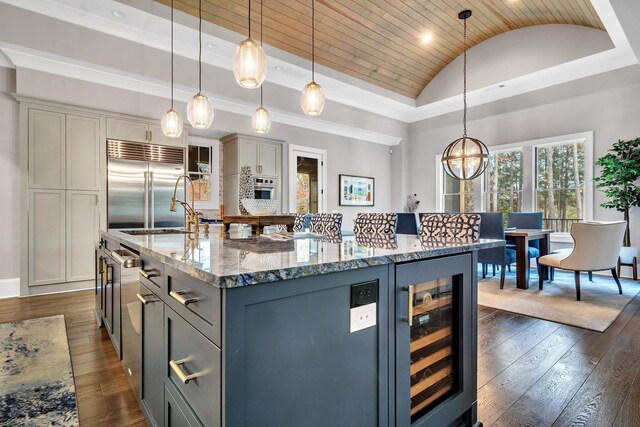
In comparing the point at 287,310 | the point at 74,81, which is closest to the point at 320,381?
the point at 287,310

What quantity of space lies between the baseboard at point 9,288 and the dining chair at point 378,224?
4.21m

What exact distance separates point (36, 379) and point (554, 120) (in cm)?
728

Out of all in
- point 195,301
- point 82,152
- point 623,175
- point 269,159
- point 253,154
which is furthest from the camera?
point 269,159

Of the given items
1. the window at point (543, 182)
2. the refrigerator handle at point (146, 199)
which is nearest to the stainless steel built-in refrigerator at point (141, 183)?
the refrigerator handle at point (146, 199)

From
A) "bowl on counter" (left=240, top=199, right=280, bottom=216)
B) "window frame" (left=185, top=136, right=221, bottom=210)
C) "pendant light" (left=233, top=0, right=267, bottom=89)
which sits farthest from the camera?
"window frame" (left=185, top=136, right=221, bottom=210)

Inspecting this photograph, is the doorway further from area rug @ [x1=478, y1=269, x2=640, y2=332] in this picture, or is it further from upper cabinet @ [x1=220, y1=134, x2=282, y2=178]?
area rug @ [x1=478, y1=269, x2=640, y2=332]

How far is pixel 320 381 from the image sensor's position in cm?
106

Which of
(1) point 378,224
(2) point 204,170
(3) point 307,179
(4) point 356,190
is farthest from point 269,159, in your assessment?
(1) point 378,224

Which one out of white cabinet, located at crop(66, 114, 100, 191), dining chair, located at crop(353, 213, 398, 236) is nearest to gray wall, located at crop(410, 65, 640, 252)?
dining chair, located at crop(353, 213, 398, 236)

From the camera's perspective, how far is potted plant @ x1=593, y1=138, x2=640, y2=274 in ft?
15.1

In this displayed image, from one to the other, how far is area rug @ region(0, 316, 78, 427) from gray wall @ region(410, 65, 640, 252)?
6765 mm

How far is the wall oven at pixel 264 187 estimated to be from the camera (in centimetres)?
570

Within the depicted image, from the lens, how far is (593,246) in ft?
12.1

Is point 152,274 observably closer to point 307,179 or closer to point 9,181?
point 9,181
